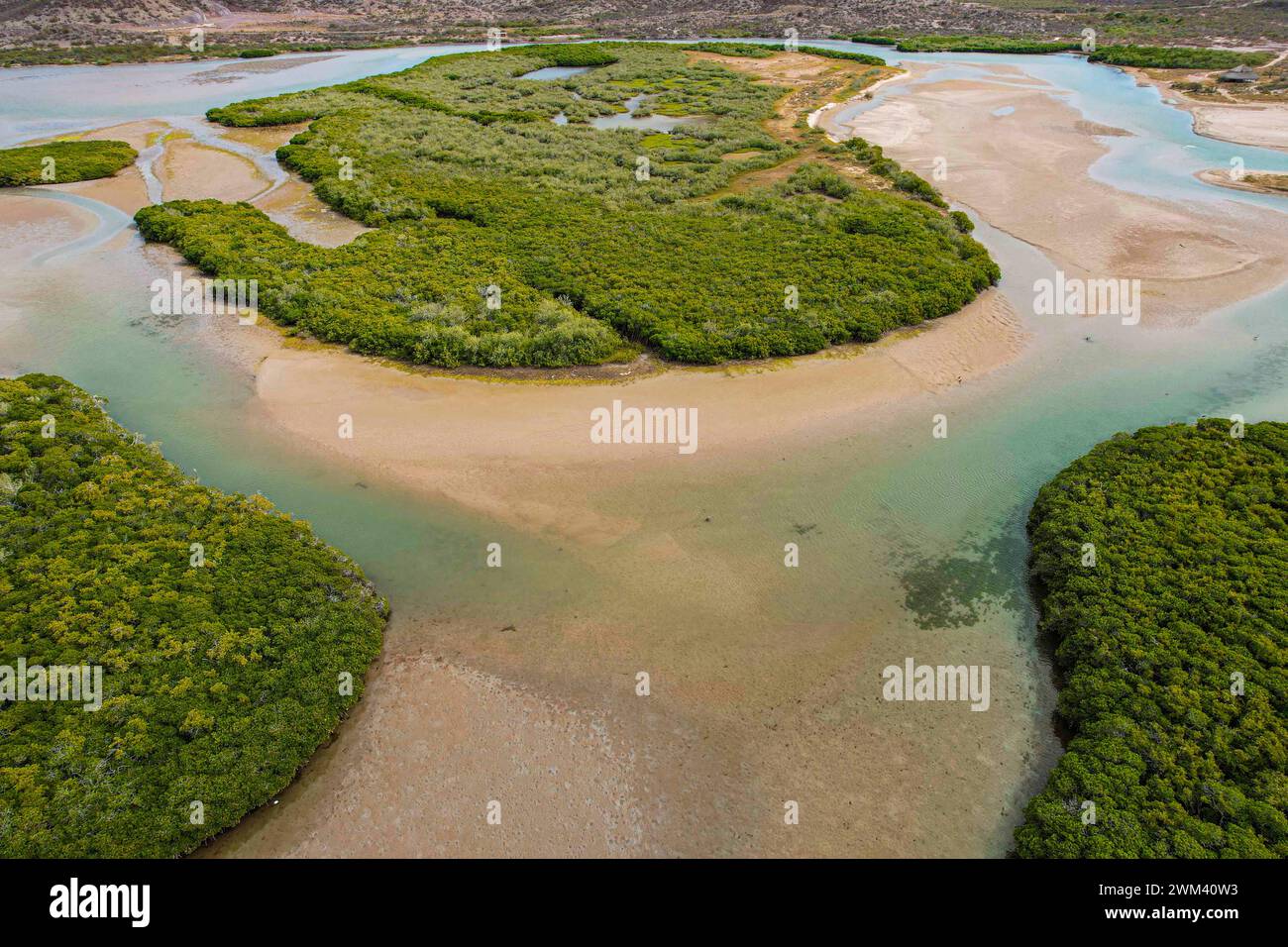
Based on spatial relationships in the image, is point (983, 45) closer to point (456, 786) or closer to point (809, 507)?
point (809, 507)

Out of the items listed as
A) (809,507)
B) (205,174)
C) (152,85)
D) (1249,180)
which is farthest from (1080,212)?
(152,85)

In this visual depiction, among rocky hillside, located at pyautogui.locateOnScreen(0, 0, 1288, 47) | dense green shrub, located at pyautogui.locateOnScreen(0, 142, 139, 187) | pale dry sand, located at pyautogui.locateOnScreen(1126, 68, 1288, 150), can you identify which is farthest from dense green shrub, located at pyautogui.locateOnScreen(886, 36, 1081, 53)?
dense green shrub, located at pyautogui.locateOnScreen(0, 142, 139, 187)

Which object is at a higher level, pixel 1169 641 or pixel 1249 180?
pixel 1249 180

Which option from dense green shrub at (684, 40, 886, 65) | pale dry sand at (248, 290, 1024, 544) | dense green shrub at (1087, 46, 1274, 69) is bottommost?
pale dry sand at (248, 290, 1024, 544)

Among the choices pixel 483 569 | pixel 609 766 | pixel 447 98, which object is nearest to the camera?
pixel 609 766

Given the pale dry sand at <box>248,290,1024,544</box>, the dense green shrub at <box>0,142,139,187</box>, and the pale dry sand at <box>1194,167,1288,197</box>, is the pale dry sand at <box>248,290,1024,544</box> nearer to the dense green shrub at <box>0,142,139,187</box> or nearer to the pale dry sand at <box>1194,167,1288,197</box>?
the pale dry sand at <box>1194,167,1288,197</box>

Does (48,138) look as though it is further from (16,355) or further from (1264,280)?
(1264,280)

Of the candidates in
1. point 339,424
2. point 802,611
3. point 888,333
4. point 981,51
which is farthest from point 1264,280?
point 981,51
